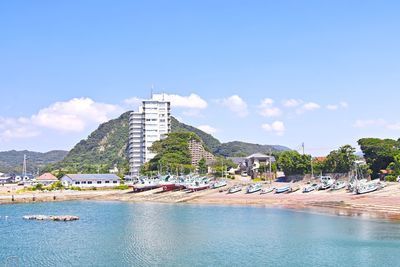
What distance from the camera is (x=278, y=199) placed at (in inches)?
3627

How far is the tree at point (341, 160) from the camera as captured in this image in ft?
343

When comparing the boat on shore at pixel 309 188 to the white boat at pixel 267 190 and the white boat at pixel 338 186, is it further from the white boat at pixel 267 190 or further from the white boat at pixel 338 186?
the white boat at pixel 267 190

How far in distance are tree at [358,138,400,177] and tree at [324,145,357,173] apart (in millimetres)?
4441

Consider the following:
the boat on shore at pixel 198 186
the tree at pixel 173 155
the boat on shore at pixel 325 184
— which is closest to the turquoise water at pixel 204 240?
the boat on shore at pixel 325 184

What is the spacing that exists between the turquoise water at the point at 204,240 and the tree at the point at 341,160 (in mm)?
31887

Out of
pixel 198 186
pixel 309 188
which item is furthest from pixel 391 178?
pixel 198 186

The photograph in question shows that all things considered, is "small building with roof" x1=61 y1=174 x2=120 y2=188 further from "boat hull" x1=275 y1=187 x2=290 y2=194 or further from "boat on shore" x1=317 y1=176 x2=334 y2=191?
"boat on shore" x1=317 y1=176 x2=334 y2=191

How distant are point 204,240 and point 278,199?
40.5m

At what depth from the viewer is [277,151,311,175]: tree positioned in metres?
116

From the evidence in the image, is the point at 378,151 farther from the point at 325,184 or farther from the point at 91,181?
the point at 91,181

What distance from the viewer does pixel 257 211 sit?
3159 inches

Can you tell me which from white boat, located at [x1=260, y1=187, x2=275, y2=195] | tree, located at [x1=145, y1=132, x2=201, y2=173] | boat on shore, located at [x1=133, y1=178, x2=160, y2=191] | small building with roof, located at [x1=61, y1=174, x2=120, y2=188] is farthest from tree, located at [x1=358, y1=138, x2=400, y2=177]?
small building with roof, located at [x1=61, y1=174, x2=120, y2=188]

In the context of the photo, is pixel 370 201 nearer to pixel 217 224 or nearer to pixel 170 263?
pixel 217 224

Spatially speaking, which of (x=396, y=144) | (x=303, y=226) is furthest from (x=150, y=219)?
(x=396, y=144)
